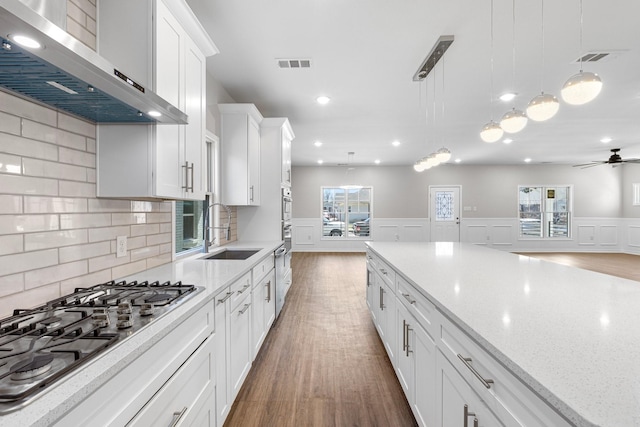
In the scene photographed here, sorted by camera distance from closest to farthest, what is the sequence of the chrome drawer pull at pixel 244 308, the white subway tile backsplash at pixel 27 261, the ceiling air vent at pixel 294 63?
the white subway tile backsplash at pixel 27 261, the chrome drawer pull at pixel 244 308, the ceiling air vent at pixel 294 63

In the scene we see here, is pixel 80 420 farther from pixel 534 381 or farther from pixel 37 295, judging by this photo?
pixel 534 381

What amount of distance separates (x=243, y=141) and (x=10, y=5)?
2892mm

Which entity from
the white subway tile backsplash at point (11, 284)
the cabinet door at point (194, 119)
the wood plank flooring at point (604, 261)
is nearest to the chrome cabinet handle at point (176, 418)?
the white subway tile backsplash at point (11, 284)

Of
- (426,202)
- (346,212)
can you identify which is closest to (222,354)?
(346,212)

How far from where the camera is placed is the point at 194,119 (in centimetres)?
209

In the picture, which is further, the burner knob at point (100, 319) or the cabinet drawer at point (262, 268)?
the cabinet drawer at point (262, 268)

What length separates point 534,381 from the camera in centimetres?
74

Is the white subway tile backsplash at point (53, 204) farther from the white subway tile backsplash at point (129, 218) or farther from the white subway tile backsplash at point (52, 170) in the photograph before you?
the white subway tile backsplash at point (129, 218)

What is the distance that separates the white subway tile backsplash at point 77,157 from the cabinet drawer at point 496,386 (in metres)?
1.87

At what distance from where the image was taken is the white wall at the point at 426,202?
9711 mm

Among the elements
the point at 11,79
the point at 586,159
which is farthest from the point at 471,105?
the point at 586,159

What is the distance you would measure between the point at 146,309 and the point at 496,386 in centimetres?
123

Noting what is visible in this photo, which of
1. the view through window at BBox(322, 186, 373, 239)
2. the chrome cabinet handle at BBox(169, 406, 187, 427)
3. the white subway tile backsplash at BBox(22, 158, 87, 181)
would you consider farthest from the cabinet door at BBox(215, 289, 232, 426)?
the view through window at BBox(322, 186, 373, 239)

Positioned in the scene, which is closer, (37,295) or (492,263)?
(37,295)
